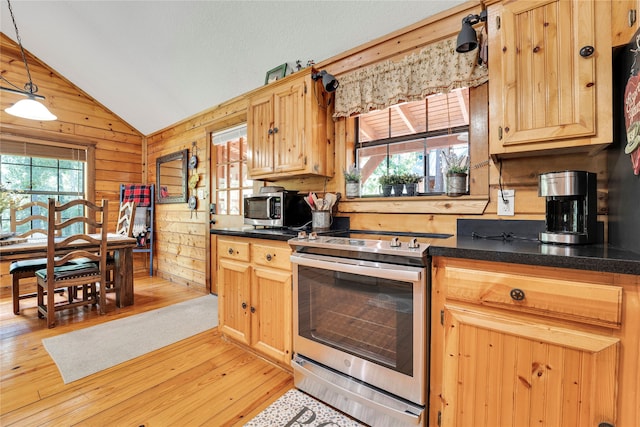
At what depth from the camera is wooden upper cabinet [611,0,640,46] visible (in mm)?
1116

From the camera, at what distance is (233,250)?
2162mm

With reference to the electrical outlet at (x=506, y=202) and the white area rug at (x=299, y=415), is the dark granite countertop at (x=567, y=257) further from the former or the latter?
the white area rug at (x=299, y=415)

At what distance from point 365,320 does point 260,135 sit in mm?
1841

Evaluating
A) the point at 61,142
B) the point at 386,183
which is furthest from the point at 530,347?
the point at 61,142

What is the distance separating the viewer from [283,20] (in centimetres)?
224

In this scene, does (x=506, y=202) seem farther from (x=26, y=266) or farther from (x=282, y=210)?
(x=26, y=266)

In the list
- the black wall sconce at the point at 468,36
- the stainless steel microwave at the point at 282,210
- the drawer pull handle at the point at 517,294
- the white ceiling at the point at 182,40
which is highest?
the white ceiling at the point at 182,40

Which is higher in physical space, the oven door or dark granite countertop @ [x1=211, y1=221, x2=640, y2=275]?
dark granite countertop @ [x1=211, y1=221, x2=640, y2=275]

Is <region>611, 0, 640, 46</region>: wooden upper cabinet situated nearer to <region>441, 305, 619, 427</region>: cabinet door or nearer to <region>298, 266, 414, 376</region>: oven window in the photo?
<region>441, 305, 619, 427</region>: cabinet door

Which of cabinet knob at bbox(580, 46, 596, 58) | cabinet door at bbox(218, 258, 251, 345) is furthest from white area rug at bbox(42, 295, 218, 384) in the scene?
cabinet knob at bbox(580, 46, 596, 58)

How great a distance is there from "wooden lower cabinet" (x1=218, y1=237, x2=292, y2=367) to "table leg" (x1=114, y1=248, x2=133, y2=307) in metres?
1.59

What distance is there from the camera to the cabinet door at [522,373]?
95 centimetres

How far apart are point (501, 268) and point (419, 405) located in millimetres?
725

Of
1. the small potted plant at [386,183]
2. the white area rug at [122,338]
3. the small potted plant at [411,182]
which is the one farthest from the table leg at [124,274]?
the small potted plant at [411,182]
